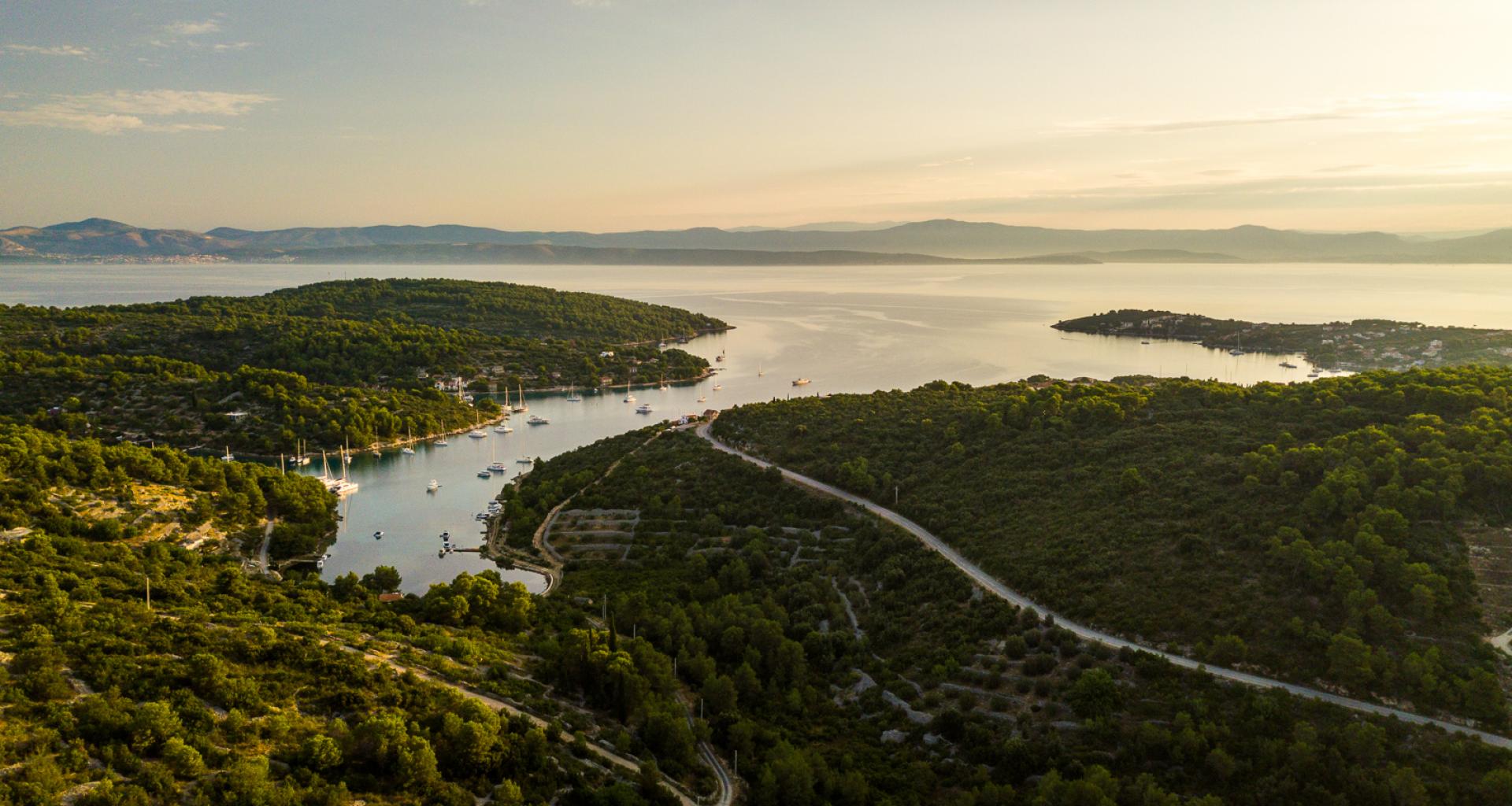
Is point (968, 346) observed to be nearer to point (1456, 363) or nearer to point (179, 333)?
point (1456, 363)

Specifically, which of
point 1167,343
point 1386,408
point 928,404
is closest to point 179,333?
point 928,404

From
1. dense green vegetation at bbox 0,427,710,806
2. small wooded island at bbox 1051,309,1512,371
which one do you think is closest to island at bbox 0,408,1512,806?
dense green vegetation at bbox 0,427,710,806

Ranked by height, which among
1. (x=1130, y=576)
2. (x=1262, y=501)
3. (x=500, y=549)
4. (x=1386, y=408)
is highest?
(x=1386, y=408)

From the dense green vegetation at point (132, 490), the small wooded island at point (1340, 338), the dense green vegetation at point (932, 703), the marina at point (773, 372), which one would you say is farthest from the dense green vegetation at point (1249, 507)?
the small wooded island at point (1340, 338)

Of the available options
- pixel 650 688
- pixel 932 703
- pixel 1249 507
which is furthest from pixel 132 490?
pixel 1249 507

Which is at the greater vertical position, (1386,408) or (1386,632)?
(1386,408)

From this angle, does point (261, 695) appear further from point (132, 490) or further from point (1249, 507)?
point (1249, 507)
